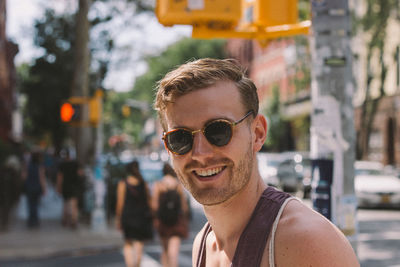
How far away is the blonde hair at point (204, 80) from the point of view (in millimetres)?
1786

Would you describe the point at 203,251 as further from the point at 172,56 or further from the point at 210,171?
the point at 172,56

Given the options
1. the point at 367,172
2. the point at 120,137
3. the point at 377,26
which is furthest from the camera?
the point at 120,137

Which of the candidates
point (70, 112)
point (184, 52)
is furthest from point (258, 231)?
point (184, 52)

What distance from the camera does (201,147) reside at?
1.83 meters

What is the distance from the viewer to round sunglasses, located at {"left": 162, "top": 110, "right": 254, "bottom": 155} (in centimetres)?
178

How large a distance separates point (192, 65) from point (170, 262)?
20.3 ft

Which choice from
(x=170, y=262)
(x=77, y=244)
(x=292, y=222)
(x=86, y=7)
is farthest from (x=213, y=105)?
(x=86, y=7)

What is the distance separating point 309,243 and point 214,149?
484 millimetres

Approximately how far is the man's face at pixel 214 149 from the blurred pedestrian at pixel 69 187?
11975 mm

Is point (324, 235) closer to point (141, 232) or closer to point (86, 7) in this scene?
point (141, 232)

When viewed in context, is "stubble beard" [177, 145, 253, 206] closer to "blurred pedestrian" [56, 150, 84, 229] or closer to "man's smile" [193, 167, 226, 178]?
"man's smile" [193, 167, 226, 178]

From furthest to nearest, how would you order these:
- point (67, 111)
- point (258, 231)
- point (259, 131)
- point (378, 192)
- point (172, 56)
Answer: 1. point (172, 56)
2. point (378, 192)
3. point (67, 111)
4. point (259, 131)
5. point (258, 231)

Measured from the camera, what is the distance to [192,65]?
1843mm

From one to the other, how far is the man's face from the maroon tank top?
0.11 m
